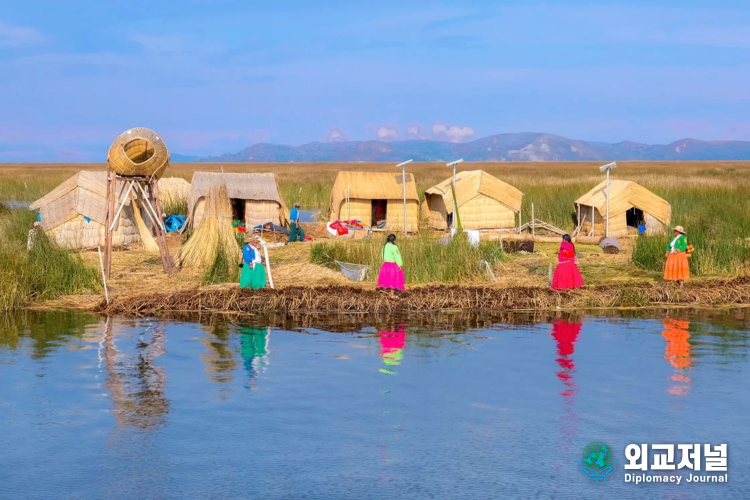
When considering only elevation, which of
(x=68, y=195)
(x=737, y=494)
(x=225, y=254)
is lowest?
(x=737, y=494)

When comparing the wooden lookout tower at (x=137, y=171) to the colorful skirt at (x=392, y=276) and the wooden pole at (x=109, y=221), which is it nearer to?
the wooden pole at (x=109, y=221)

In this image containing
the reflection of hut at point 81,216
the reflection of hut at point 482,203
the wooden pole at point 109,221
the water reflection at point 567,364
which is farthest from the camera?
the reflection of hut at point 482,203

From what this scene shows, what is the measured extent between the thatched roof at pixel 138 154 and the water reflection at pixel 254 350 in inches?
207

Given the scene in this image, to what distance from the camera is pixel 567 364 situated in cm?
1037

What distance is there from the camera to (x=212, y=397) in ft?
29.4

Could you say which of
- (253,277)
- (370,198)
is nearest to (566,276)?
(253,277)

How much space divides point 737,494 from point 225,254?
36.4 ft

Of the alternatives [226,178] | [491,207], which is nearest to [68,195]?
[226,178]

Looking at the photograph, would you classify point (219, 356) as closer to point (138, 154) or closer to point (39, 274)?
point (39, 274)

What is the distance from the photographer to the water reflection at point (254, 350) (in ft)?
32.8

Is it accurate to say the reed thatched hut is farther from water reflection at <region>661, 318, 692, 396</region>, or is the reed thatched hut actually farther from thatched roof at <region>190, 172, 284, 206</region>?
water reflection at <region>661, 318, 692, 396</region>

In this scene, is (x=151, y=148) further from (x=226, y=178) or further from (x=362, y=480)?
(x=362, y=480)

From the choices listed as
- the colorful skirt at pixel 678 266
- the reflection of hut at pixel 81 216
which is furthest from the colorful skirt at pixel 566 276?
the reflection of hut at pixel 81 216

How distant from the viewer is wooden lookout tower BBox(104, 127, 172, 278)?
16.2 meters
